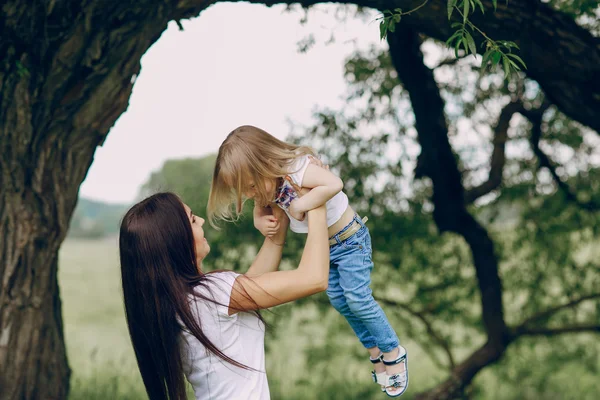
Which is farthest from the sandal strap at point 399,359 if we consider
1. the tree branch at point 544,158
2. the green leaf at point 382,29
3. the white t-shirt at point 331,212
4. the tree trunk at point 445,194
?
the tree branch at point 544,158

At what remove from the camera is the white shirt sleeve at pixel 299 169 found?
2697mm

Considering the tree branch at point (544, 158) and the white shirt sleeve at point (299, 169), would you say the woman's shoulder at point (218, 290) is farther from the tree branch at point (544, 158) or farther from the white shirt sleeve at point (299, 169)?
the tree branch at point (544, 158)

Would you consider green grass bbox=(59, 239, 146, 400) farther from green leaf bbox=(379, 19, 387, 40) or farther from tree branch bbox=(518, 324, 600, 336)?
tree branch bbox=(518, 324, 600, 336)

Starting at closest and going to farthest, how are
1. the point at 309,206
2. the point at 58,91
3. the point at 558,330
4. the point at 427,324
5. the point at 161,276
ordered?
the point at 161,276 → the point at 309,206 → the point at 58,91 → the point at 558,330 → the point at 427,324

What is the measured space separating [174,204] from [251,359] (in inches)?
24.1

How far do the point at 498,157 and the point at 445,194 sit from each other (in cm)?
93

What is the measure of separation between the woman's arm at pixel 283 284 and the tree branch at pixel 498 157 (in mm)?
4250

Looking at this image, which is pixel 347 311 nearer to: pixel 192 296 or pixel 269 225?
pixel 269 225

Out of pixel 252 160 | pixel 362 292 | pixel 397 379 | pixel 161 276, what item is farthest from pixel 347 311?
pixel 161 276

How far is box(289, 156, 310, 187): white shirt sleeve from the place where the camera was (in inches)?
106

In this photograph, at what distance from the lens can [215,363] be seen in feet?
8.12

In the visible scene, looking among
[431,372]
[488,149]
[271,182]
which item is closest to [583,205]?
[488,149]

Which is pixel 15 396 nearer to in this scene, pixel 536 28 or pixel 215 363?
pixel 215 363

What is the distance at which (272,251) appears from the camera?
111 inches
